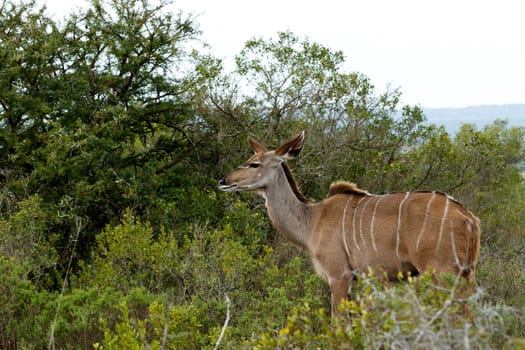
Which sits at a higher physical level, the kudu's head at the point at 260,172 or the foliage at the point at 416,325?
the kudu's head at the point at 260,172

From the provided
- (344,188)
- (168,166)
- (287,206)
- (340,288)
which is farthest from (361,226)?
(168,166)

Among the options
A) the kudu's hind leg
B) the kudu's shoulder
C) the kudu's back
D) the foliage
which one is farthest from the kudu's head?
the foliage

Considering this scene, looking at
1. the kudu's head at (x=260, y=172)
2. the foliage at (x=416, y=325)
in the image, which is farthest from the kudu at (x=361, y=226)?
the foliage at (x=416, y=325)

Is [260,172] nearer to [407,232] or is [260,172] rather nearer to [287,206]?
[287,206]

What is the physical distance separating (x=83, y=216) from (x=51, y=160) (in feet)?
2.78

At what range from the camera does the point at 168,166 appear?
29.6 ft

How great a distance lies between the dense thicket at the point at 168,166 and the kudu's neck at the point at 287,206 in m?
0.30

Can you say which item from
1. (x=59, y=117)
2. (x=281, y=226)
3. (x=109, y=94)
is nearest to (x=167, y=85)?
(x=109, y=94)

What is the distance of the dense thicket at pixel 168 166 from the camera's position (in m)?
6.18

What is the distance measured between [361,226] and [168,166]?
161 inches

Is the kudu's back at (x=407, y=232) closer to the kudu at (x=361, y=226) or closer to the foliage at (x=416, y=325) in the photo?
the kudu at (x=361, y=226)

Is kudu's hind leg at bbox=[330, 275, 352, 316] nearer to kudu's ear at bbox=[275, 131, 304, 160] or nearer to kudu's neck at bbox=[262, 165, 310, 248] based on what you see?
kudu's neck at bbox=[262, 165, 310, 248]

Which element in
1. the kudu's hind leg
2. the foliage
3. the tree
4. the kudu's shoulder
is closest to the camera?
the foliage

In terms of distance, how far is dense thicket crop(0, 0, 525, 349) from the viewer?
618 cm
